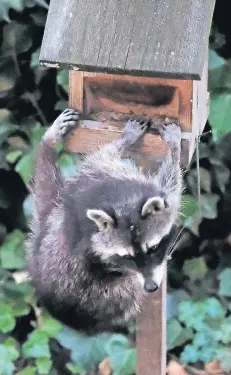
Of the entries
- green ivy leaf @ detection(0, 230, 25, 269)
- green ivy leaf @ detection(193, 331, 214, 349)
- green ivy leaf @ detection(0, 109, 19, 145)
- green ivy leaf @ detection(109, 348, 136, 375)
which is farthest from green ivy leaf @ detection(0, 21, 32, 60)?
green ivy leaf @ detection(193, 331, 214, 349)

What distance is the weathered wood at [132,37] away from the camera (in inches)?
56.8

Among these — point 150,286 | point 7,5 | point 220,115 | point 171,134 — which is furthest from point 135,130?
point 7,5

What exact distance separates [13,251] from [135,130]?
115 centimetres

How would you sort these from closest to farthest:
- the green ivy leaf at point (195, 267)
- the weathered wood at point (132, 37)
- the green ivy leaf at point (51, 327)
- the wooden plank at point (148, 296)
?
the weathered wood at point (132, 37) < the wooden plank at point (148, 296) < the green ivy leaf at point (51, 327) < the green ivy leaf at point (195, 267)

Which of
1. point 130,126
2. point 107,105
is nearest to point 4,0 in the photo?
point 107,105

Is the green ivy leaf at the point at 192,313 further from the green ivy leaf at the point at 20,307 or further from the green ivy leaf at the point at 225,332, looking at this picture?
the green ivy leaf at the point at 20,307

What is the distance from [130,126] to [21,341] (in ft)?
5.38

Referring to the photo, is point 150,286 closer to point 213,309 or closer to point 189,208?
point 189,208

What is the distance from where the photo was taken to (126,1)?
1.51 meters

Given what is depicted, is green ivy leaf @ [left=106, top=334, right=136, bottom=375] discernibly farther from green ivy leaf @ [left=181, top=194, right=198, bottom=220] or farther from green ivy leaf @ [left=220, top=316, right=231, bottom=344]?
green ivy leaf @ [left=181, top=194, right=198, bottom=220]

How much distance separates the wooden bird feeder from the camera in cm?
145

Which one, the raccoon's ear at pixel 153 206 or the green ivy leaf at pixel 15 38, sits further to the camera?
the green ivy leaf at pixel 15 38

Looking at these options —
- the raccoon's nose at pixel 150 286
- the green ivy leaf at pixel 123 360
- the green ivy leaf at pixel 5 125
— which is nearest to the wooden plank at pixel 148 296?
the raccoon's nose at pixel 150 286

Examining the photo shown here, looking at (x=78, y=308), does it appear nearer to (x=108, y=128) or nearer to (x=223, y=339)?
(x=108, y=128)
